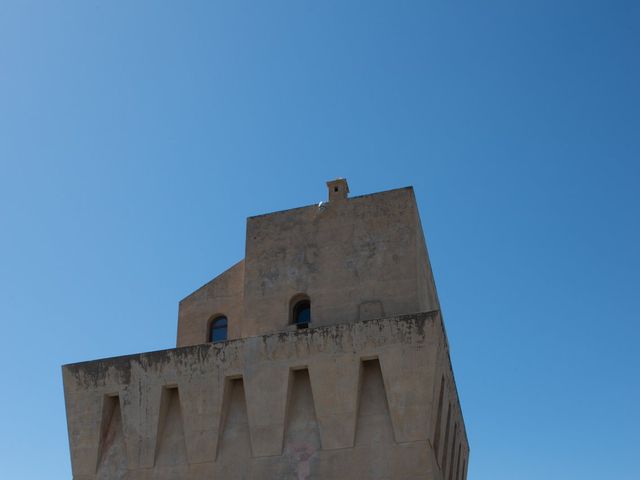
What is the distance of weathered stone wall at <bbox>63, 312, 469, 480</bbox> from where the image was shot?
77.8ft

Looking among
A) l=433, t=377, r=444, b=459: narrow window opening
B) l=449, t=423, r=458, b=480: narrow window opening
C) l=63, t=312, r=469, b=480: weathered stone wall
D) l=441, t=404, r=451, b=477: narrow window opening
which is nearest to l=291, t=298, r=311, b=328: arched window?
l=63, t=312, r=469, b=480: weathered stone wall

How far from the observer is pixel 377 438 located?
23781 mm

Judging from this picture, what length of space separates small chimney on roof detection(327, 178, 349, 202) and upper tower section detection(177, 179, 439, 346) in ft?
0.12

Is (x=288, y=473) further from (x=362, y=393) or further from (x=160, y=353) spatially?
(x=160, y=353)

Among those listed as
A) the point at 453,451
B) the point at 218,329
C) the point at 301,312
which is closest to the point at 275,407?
the point at 301,312

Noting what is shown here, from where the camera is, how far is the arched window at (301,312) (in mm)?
27453

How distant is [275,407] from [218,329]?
5.41m

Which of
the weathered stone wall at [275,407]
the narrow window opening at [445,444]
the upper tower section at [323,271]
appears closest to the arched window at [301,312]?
the upper tower section at [323,271]

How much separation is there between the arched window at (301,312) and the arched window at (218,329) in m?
3.16

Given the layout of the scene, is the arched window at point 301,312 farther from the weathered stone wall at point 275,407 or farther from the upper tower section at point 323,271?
the weathered stone wall at point 275,407

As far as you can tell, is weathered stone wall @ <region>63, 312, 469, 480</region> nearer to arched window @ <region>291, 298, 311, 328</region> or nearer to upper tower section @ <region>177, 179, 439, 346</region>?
upper tower section @ <region>177, 179, 439, 346</region>

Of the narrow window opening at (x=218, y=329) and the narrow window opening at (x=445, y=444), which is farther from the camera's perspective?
the narrow window opening at (x=218, y=329)

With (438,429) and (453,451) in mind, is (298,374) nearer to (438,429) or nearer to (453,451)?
(438,429)

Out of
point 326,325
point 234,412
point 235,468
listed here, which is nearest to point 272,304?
point 326,325
